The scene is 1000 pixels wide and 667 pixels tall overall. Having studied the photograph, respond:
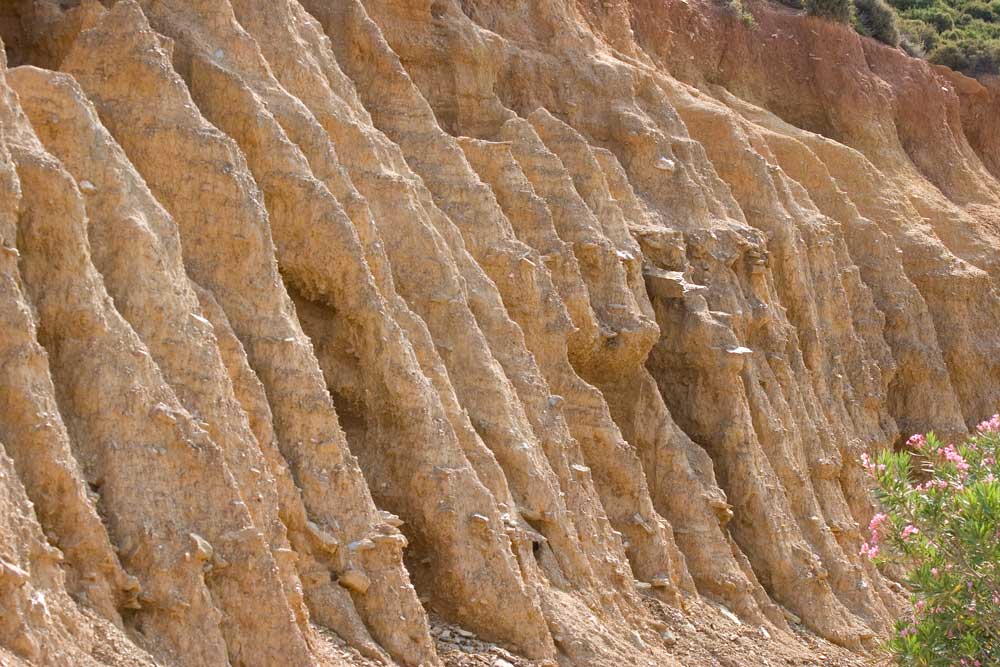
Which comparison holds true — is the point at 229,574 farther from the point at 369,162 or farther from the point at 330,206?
the point at 369,162

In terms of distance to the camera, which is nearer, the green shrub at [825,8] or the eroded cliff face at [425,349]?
the eroded cliff face at [425,349]

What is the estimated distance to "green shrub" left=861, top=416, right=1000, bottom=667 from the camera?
11719mm

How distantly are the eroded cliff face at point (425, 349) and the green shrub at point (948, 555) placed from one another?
418 centimetres

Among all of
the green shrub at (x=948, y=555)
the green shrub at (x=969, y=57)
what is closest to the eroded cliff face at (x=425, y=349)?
the green shrub at (x=948, y=555)

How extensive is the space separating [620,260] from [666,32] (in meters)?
10.6

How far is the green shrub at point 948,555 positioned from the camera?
11719 millimetres

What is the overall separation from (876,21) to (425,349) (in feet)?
79.5

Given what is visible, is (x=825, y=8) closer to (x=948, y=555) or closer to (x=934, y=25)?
(x=934, y=25)

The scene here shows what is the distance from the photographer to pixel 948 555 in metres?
12.1

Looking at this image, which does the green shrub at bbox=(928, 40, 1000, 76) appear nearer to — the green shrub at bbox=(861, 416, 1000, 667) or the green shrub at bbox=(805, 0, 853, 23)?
the green shrub at bbox=(805, 0, 853, 23)

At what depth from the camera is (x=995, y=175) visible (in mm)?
37688

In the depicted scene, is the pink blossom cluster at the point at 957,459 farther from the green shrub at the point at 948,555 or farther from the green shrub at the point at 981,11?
the green shrub at the point at 981,11

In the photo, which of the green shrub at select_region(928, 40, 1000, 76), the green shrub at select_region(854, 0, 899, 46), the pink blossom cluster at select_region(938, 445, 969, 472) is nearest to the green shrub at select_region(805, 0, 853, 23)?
the green shrub at select_region(854, 0, 899, 46)

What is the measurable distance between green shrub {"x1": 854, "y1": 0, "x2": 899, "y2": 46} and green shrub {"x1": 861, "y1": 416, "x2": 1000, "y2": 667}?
26.5 m
